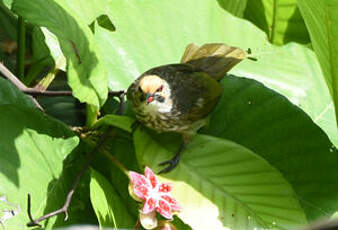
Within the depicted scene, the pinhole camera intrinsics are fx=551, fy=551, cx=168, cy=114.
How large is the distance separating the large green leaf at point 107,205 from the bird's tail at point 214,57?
2.20ft

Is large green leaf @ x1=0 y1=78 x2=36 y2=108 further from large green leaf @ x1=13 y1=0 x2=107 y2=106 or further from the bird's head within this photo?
the bird's head

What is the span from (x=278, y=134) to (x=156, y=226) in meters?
0.62

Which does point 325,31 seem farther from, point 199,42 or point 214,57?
point 199,42

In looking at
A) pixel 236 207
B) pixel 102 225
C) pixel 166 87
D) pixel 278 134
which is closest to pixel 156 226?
pixel 102 225

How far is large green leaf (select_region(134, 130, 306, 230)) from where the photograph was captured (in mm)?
1496

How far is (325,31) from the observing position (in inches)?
63.2

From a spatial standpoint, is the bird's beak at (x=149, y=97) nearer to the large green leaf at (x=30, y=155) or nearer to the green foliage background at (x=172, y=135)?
the green foliage background at (x=172, y=135)

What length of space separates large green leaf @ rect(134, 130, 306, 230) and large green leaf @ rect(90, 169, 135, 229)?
0.45 ft

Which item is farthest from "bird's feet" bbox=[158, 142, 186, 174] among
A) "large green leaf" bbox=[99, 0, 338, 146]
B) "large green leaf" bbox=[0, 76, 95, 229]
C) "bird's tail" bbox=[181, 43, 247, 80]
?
"bird's tail" bbox=[181, 43, 247, 80]

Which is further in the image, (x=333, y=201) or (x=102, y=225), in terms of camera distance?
(x=333, y=201)

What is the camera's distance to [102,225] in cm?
138

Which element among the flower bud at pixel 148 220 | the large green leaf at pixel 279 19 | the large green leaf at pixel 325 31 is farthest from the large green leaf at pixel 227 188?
the large green leaf at pixel 279 19

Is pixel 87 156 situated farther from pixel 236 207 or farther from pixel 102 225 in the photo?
pixel 236 207

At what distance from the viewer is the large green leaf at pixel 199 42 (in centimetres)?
195
